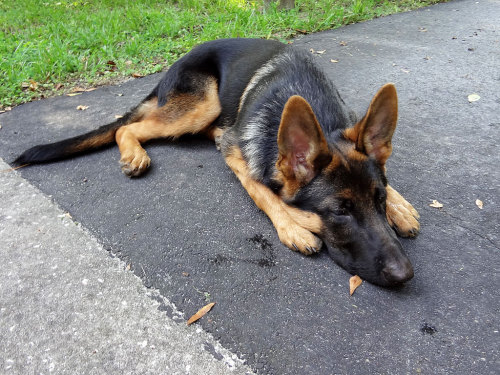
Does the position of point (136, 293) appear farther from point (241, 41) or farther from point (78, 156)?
point (241, 41)

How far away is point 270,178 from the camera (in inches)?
107

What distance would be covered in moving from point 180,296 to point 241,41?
274 centimetres

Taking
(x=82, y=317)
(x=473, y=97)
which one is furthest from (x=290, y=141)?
(x=473, y=97)

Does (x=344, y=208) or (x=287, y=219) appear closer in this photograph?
(x=344, y=208)

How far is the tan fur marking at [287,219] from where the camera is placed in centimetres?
249

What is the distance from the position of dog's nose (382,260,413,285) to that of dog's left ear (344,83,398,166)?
0.67m

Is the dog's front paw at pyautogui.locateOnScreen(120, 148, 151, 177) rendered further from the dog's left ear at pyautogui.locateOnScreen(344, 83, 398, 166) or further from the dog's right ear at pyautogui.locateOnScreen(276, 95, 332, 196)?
the dog's left ear at pyautogui.locateOnScreen(344, 83, 398, 166)

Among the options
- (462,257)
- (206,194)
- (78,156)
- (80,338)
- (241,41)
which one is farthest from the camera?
(241,41)

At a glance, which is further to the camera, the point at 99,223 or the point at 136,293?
the point at 99,223

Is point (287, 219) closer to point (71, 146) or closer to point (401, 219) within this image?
point (401, 219)

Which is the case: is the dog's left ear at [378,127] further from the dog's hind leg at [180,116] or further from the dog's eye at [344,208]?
the dog's hind leg at [180,116]

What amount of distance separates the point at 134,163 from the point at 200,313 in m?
1.65

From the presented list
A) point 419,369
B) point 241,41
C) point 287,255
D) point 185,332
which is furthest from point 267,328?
point 241,41

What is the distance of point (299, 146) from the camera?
2369mm
